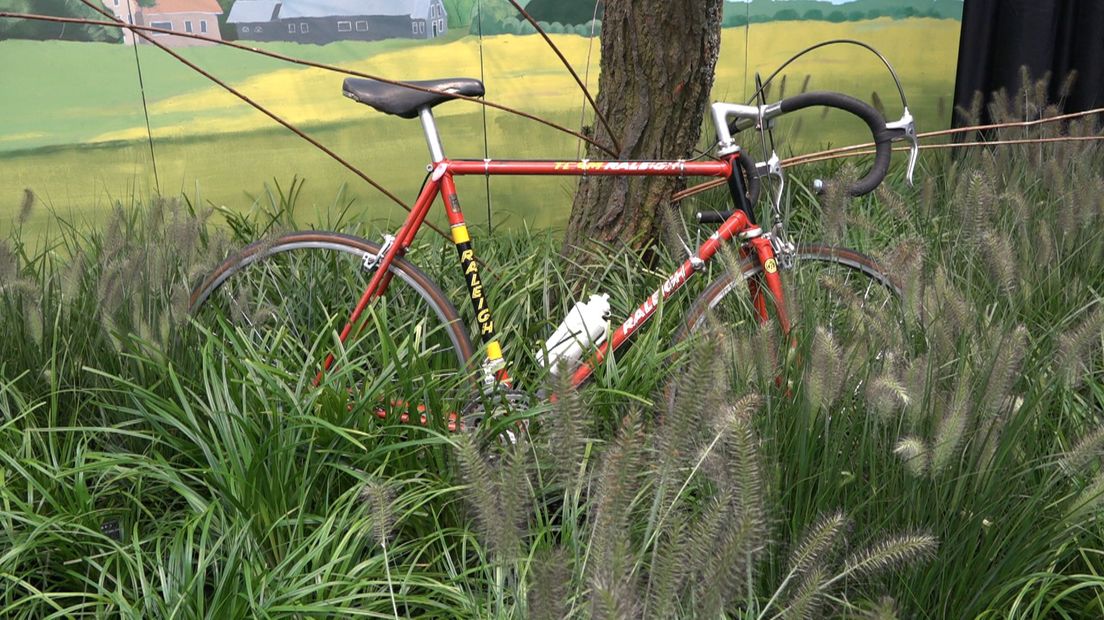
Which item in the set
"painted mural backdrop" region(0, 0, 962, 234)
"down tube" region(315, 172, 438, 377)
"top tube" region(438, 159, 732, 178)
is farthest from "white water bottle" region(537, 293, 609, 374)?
"painted mural backdrop" region(0, 0, 962, 234)

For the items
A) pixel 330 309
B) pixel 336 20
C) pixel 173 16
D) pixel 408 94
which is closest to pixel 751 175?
pixel 408 94

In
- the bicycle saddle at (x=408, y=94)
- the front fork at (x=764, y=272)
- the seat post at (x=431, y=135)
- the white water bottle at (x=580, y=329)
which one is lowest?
the white water bottle at (x=580, y=329)

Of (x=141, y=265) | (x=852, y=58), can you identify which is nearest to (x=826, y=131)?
(x=852, y=58)

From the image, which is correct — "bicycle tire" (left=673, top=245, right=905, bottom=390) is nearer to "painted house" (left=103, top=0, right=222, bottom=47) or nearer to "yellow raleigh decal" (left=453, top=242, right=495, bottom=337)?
"yellow raleigh decal" (left=453, top=242, right=495, bottom=337)

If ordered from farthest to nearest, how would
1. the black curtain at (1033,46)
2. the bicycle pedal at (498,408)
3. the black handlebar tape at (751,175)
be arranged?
1. the black curtain at (1033,46)
2. the black handlebar tape at (751,175)
3. the bicycle pedal at (498,408)

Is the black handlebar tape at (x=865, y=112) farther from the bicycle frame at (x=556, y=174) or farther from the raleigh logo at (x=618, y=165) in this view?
the raleigh logo at (x=618, y=165)

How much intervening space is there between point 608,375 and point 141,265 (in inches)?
40.6

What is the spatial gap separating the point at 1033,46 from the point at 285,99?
3418 millimetres

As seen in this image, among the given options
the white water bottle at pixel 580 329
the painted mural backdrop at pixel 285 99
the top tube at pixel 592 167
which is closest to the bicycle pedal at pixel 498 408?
the white water bottle at pixel 580 329

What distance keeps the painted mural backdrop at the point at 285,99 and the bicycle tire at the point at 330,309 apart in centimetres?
111

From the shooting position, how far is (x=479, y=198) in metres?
4.41

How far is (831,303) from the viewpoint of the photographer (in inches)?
83.1

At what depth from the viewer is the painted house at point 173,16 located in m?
3.74

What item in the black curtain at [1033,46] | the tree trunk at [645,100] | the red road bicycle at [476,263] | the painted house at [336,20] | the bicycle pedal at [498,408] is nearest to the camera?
the bicycle pedal at [498,408]
